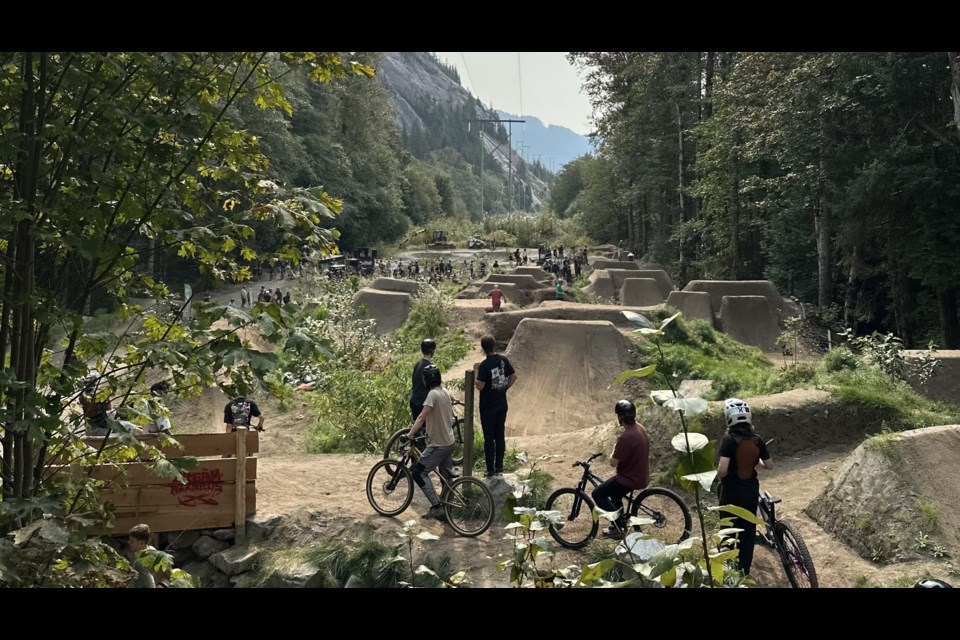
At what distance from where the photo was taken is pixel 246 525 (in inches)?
322

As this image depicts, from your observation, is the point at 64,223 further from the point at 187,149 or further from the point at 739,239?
the point at 739,239

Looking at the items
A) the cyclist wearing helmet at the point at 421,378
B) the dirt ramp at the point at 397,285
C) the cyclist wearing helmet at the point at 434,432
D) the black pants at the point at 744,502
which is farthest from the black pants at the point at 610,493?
the dirt ramp at the point at 397,285

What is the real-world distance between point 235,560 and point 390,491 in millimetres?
1663

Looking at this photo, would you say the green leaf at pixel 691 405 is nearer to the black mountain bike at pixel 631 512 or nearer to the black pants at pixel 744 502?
the black pants at pixel 744 502

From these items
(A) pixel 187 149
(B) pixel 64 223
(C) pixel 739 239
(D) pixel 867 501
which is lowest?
(D) pixel 867 501

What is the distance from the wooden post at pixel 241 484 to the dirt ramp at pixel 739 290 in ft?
54.0

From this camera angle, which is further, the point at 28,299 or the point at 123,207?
the point at 123,207

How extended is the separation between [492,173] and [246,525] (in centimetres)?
15785

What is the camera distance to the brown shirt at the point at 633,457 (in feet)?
22.6

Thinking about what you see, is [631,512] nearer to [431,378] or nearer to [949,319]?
[431,378]

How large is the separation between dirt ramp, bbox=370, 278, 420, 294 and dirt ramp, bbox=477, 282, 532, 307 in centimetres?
249

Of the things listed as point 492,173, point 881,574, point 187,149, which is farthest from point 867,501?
point 492,173
